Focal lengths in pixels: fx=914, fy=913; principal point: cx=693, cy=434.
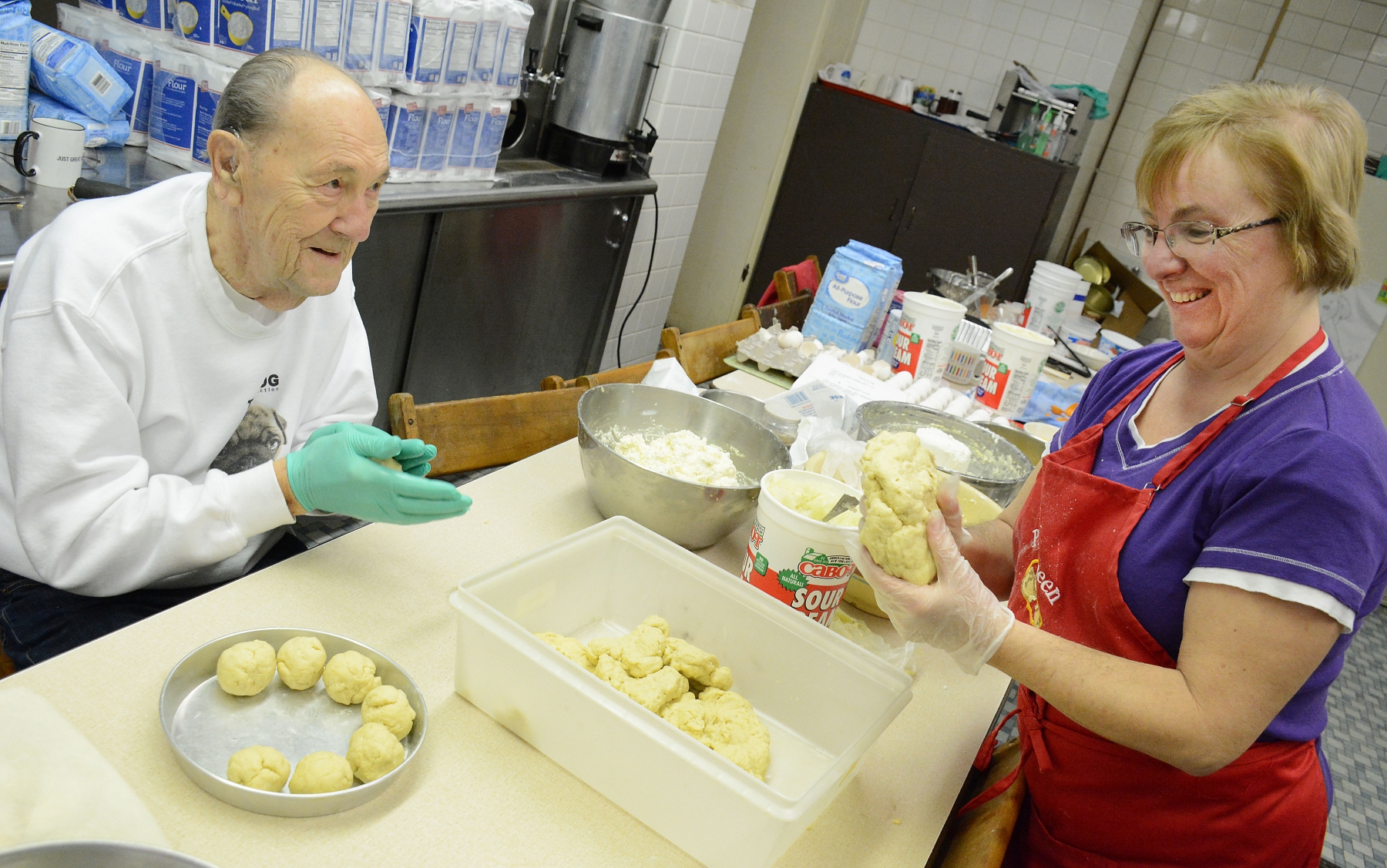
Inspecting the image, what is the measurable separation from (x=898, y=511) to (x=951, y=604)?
0.14m

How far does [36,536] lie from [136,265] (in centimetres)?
41

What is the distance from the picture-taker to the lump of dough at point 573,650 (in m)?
1.09

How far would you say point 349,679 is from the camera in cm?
103

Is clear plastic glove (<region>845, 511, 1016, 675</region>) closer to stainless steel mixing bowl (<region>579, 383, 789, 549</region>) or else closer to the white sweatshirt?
stainless steel mixing bowl (<region>579, 383, 789, 549</region>)

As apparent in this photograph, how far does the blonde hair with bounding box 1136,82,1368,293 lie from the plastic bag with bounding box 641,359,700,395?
1.06 meters

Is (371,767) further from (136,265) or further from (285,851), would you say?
(136,265)

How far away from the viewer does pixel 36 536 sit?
126cm

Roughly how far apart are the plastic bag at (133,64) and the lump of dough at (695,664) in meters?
2.16

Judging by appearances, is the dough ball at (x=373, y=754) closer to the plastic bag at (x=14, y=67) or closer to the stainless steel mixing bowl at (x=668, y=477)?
the stainless steel mixing bowl at (x=668, y=477)

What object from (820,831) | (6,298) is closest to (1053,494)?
(820,831)

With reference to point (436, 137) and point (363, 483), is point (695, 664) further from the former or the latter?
point (436, 137)

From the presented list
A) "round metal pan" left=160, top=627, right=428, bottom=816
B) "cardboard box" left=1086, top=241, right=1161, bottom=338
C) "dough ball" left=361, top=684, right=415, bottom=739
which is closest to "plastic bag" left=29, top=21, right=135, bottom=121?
"round metal pan" left=160, top=627, right=428, bottom=816

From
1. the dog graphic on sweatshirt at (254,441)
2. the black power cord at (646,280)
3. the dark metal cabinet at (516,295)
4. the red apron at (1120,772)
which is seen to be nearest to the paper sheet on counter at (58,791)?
the dog graphic on sweatshirt at (254,441)

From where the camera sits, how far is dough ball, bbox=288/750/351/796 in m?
0.90
